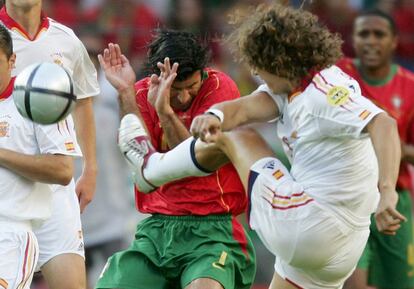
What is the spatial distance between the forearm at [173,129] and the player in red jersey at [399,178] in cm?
255

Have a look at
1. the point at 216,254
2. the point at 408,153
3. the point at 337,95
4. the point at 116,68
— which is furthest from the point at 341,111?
the point at 408,153

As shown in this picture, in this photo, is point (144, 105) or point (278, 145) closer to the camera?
point (144, 105)

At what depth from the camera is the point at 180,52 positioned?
6.66 meters

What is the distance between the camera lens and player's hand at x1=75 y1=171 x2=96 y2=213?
7090 millimetres

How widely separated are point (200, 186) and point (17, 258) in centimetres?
123

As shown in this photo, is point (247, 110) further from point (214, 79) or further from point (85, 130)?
point (85, 130)

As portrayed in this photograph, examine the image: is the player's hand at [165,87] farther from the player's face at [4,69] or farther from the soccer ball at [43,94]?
the player's face at [4,69]

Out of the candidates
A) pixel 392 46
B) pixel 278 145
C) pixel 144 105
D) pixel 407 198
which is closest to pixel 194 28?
pixel 278 145

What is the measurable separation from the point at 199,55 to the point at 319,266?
4.65 feet

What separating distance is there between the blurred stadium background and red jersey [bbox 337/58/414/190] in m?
1.89

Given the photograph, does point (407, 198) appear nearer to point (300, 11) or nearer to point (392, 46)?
point (392, 46)

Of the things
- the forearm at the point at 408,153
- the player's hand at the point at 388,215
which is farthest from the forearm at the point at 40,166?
the forearm at the point at 408,153

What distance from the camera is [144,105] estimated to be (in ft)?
22.3

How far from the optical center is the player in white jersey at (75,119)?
6.54 m
